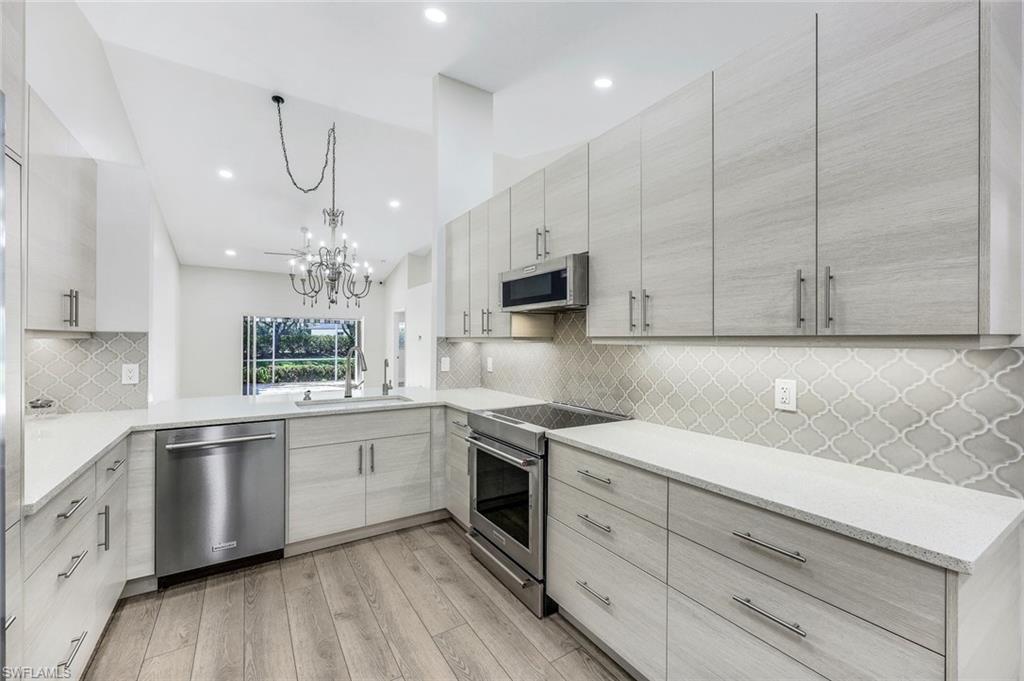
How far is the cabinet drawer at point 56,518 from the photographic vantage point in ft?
4.10

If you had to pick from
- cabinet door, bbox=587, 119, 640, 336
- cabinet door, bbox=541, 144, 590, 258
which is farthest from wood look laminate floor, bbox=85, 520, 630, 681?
cabinet door, bbox=541, 144, 590, 258

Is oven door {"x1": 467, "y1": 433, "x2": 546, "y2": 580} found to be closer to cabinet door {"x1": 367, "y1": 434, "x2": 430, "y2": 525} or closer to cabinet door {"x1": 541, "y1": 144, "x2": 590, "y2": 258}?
cabinet door {"x1": 367, "y1": 434, "x2": 430, "y2": 525}

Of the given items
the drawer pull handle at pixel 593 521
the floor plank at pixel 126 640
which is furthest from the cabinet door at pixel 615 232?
the floor plank at pixel 126 640

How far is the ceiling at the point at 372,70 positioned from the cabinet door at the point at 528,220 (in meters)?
0.95

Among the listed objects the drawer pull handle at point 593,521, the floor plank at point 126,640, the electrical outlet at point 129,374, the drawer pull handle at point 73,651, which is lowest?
the floor plank at point 126,640

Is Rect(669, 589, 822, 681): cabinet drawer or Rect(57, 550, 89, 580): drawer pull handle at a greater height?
Rect(57, 550, 89, 580): drawer pull handle

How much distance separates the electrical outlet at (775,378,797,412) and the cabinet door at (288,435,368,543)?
2293 mm

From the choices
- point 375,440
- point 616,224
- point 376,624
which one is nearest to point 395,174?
point 375,440

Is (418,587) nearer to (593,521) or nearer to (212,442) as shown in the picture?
(593,521)

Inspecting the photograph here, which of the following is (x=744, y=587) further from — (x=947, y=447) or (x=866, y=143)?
(x=866, y=143)

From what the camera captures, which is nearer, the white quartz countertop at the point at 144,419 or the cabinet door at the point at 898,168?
the cabinet door at the point at 898,168

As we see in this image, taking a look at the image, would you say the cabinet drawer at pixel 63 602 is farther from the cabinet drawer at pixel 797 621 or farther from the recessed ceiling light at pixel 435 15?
the recessed ceiling light at pixel 435 15

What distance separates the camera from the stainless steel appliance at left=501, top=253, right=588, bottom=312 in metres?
2.24

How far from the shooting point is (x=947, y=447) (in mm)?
1344
